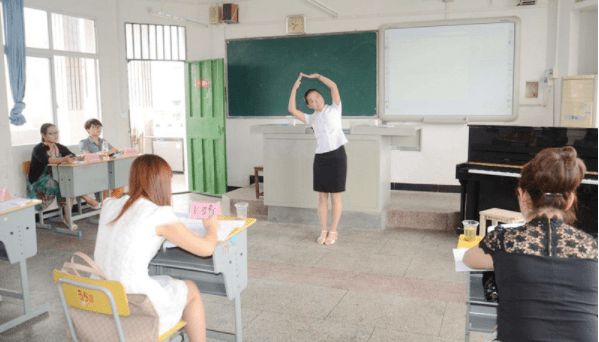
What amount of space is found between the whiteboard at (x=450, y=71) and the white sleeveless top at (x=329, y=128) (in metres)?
2.43

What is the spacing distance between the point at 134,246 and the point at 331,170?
3.08 m

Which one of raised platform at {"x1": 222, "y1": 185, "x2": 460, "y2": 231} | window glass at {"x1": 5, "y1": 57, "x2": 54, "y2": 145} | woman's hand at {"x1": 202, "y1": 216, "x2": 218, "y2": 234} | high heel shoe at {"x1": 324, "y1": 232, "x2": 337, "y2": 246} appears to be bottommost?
high heel shoe at {"x1": 324, "y1": 232, "x2": 337, "y2": 246}

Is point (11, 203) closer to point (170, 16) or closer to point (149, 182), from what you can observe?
point (149, 182)

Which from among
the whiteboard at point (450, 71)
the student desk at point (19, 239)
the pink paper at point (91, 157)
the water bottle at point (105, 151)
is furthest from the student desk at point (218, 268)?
the whiteboard at point (450, 71)

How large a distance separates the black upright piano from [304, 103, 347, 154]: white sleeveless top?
1.19 metres

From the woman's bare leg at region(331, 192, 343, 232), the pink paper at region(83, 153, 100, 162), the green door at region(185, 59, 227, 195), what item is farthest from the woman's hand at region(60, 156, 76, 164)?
the woman's bare leg at region(331, 192, 343, 232)

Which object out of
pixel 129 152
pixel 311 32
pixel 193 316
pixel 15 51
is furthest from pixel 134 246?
pixel 311 32

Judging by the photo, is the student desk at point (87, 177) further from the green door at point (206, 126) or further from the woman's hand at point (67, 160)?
Result: the green door at point (206, 126)

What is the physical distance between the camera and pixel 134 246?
84.7 inches

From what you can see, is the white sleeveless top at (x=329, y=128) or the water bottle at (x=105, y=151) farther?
the water bottle at (x=105, y=151)

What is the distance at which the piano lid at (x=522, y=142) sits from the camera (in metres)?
4.45

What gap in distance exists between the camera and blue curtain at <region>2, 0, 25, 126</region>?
6059mm

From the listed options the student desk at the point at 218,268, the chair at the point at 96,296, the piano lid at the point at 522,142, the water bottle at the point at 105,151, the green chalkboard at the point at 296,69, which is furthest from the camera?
the green chalkboard at the point at 296,69

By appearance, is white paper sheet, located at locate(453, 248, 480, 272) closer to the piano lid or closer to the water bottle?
the piano lid
